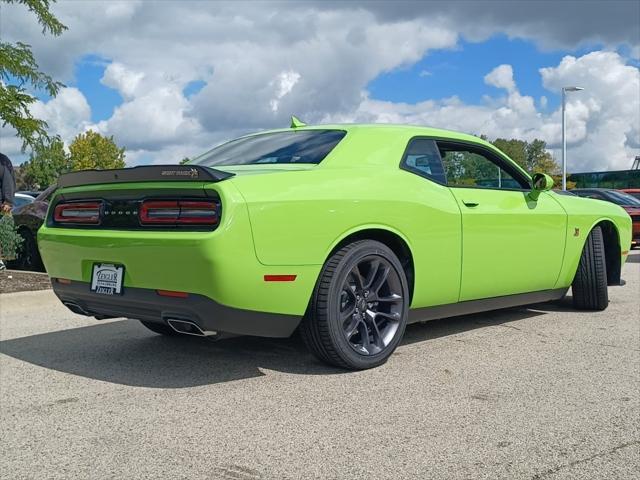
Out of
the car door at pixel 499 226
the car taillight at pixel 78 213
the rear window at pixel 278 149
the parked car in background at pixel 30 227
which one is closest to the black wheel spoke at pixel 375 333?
the car door at pixel 499 226

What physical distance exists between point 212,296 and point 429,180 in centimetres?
175

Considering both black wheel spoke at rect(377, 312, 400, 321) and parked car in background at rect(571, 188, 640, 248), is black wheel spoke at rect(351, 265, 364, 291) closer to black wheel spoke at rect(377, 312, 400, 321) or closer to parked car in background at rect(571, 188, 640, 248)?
black wheel spoke at rect(377, 312, 400, 321)

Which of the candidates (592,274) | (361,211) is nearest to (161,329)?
(361,211)

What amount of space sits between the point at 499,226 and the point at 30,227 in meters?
7.95

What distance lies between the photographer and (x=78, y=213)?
4223 millimetres

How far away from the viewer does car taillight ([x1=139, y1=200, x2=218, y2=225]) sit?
352 cm

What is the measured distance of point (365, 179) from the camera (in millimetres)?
4086

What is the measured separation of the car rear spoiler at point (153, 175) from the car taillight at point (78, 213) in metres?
0.13

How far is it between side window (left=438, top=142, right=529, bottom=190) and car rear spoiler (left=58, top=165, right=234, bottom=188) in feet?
5.92

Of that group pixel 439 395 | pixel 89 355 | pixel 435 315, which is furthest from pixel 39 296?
pixel 439 395

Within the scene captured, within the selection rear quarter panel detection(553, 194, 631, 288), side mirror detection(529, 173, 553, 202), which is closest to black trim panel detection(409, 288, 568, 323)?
rear quarter panel detection(553, 194, 631, 288)

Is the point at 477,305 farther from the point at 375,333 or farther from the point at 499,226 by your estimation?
the point at 375,333

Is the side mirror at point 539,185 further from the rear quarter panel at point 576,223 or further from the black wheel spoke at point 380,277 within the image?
the black wheel spoke at point 380,277

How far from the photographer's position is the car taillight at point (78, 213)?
162 inches
